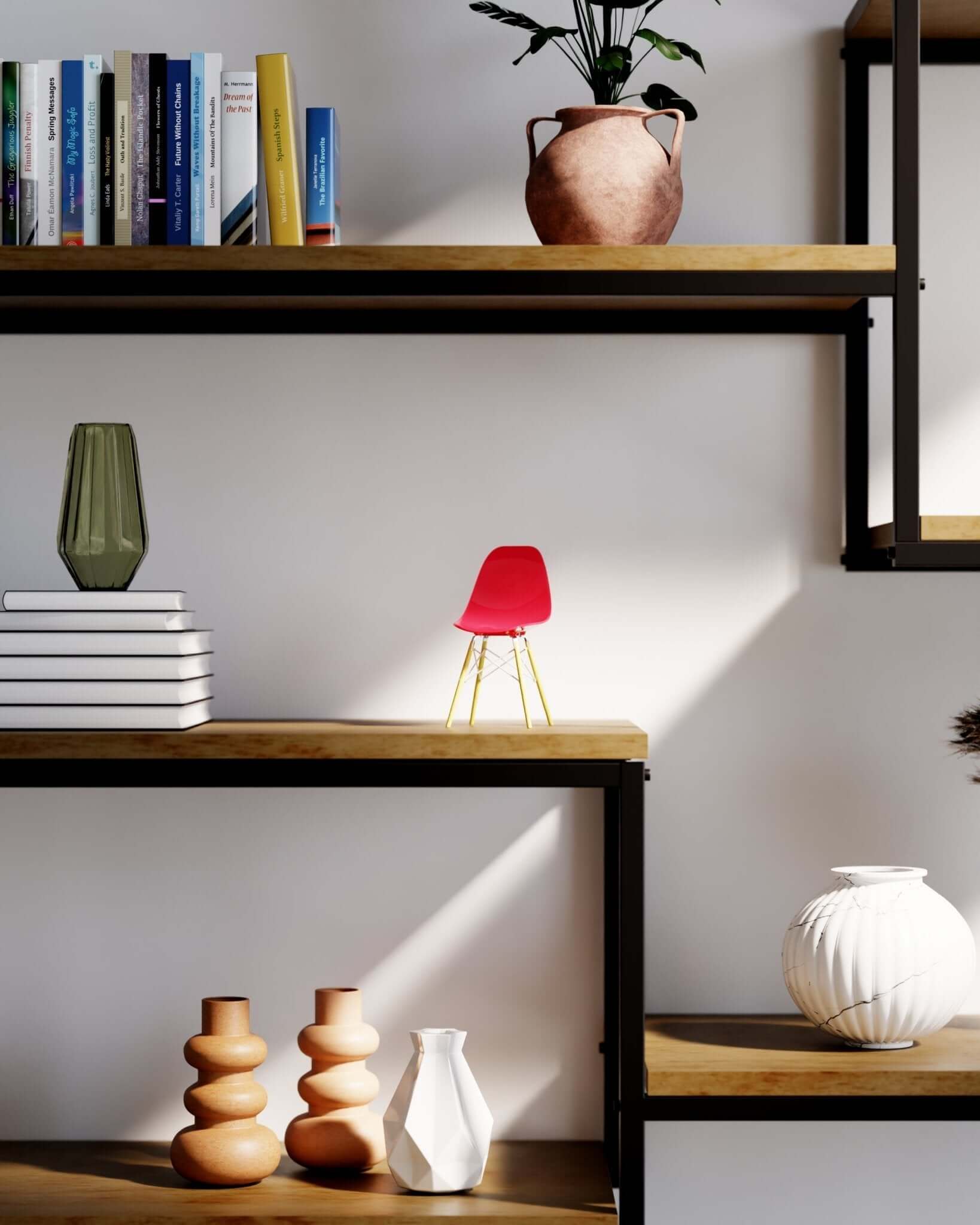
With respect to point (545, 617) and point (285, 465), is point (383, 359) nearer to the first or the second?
point (285, 465)

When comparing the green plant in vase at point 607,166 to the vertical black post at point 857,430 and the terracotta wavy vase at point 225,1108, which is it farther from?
the terracotta wavy vase at point 225,1108

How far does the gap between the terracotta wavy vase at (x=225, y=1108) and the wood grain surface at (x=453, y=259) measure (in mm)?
824

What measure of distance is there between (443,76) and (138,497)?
688mm

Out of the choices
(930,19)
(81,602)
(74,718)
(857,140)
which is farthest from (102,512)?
(930,19)

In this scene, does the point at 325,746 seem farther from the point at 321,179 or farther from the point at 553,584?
the point at 321,179

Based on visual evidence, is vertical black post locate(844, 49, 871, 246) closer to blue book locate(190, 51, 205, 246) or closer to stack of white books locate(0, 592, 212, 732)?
blue book locate(190, 51, 205, 246)

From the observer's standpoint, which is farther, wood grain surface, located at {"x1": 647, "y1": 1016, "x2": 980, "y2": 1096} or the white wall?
the white wall

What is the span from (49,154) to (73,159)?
0.10 ft

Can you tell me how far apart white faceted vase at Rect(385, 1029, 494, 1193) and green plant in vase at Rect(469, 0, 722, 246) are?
0.91m

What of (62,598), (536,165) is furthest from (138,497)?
(536,165)

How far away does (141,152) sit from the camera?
1437mm

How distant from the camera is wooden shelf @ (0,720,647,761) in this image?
132 cm

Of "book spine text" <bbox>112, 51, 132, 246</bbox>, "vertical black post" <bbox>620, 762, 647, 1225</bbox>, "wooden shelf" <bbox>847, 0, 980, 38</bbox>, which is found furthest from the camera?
"wooden shelf" <bbox>847, 0, 980, 38</bbox>

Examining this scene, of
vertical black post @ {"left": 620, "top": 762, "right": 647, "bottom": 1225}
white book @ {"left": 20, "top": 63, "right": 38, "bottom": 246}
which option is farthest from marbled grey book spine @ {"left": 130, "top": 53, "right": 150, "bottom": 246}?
vertical black post @ {"left": 620, "top": 762, "right": 647, "bottom": 1225}
